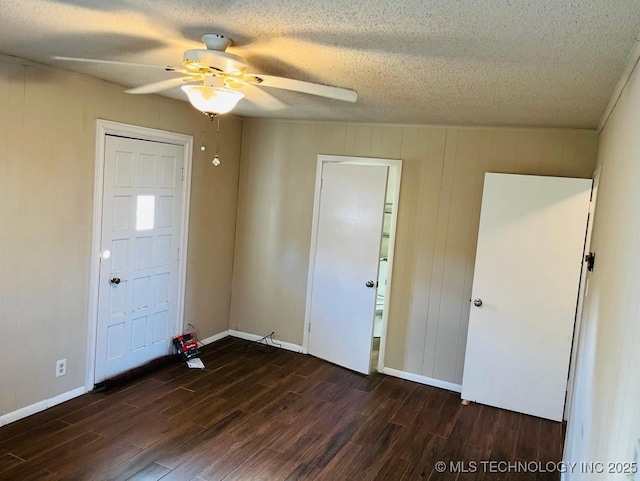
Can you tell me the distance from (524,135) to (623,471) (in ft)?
11.2

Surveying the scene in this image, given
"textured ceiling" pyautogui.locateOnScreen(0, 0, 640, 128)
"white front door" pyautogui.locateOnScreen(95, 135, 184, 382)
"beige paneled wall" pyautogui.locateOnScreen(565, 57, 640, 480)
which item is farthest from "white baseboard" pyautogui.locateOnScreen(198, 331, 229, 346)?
"beige paneled wall" pyautogui.locateOnScreen(565, 57, 640, 480)

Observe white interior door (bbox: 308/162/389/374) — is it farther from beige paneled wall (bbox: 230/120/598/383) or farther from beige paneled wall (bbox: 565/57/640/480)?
beige paneled wall (bbox: 565/57/640/480)

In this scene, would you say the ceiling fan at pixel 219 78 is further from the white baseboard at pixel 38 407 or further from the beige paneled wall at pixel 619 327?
the white baseboard at pixel 38 407

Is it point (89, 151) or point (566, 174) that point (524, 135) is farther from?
point (89, 151)

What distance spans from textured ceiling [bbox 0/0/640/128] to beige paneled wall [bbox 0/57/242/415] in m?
0.30

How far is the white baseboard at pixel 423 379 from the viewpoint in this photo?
4.42 meters

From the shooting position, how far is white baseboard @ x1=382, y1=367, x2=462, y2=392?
4.42m

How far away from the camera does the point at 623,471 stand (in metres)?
1.15

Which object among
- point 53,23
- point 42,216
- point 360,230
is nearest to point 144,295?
point 42,216

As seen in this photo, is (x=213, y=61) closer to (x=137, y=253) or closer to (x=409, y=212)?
(x=137, y=253)

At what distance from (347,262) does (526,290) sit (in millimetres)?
1602

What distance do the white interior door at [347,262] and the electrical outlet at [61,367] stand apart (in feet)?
7.43

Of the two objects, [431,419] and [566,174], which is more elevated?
[566,174]

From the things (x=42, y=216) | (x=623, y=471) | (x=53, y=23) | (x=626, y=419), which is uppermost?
(x=53, y=23)
